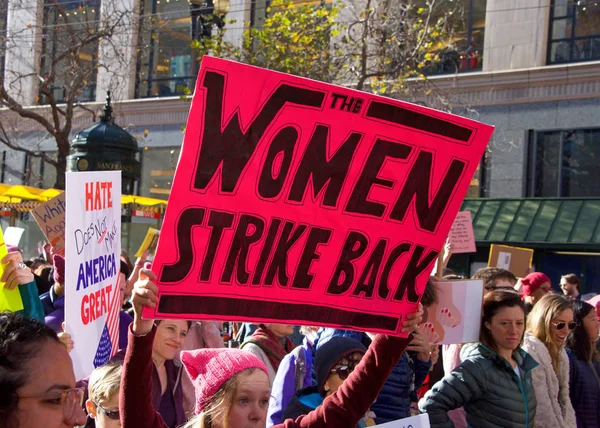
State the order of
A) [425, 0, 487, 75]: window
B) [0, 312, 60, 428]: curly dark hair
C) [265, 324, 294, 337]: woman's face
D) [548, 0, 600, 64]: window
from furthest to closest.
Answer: [425, 0, 487, 75]: window
[548, 0, 600, 64]: window
[265, 324, 294, 337]: woman's face
[0, 312, 60, 428]: curly dark hair

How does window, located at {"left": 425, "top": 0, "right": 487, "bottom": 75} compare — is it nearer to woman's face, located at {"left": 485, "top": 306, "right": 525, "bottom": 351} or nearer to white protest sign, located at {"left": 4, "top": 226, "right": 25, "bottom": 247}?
white protest sign, located at {"left": 4, "top": 226, "right": 25, "bottom": 247}

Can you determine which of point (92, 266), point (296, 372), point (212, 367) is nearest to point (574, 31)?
point (296, 372)

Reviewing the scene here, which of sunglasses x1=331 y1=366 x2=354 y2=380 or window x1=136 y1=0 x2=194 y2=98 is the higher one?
window x1=136 y1=0 x2=194 y2=98

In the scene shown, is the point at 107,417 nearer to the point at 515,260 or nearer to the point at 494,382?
the point at 494,382

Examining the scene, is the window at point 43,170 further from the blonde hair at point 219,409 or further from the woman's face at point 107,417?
the blonde hair at point 219,409

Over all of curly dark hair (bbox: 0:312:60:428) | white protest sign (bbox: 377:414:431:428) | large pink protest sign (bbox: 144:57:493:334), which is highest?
large pink protest sign (bbox: 144:57:493:334)

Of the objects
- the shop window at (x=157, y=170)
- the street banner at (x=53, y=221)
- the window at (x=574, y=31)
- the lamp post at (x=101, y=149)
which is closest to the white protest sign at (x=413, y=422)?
the street banner at (x=53, y=221)

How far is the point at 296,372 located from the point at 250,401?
1.53m

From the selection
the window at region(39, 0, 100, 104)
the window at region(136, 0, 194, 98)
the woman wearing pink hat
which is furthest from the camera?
the window at region(136, 0, 194, 98)

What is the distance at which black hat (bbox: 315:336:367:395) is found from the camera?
13.4 ft

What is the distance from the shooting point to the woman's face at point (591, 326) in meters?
6.44

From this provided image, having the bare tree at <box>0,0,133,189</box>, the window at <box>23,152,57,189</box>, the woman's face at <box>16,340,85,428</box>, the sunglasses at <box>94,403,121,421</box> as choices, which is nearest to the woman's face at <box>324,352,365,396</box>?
the sunglasses at <box>94,403,121,421</box>

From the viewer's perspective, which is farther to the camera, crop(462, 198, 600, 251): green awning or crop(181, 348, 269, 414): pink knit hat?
crop(462, 198, 600, 251): green awning

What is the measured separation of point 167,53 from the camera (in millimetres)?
25000
